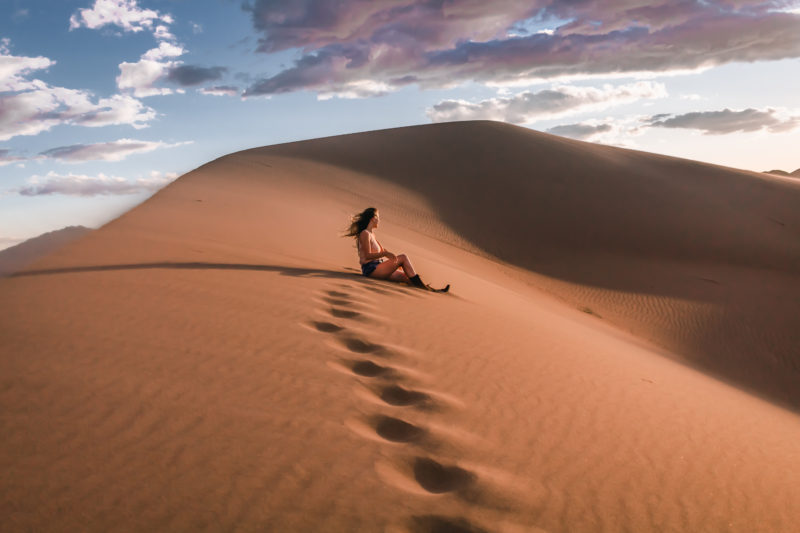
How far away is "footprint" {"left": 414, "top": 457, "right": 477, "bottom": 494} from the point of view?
3.07 m

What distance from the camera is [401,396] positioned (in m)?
4.07

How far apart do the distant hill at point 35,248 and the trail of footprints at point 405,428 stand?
3.70 metres

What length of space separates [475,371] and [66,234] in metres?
6.40

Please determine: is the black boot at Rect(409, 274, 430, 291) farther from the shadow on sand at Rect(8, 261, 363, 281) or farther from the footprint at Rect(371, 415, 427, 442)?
the footprint at Rect(371, 415, 427, 442)

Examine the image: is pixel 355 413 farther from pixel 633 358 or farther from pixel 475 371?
pixel 633 358

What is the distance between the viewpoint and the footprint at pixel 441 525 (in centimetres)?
274

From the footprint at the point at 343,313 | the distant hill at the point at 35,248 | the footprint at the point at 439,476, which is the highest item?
the distant hill at the point at 35,248

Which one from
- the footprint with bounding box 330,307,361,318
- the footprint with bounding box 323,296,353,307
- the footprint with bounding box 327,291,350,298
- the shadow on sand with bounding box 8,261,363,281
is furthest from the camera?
the footprint with bounding box 327,291,350,298

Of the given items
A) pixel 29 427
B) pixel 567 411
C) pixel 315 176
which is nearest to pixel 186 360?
pixel 29 427

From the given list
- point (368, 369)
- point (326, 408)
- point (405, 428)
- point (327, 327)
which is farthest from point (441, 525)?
point (327, 327)

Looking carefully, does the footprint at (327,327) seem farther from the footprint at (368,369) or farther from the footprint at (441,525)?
the footprint at (441,525)

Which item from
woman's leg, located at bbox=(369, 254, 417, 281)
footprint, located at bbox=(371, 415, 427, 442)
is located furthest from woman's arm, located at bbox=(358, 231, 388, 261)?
footprint, located at bbox=(371, 415, 427, 442)

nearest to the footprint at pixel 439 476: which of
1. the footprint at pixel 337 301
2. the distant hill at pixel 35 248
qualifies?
the footprint at pixel 337 301

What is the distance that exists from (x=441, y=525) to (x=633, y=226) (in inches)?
724
